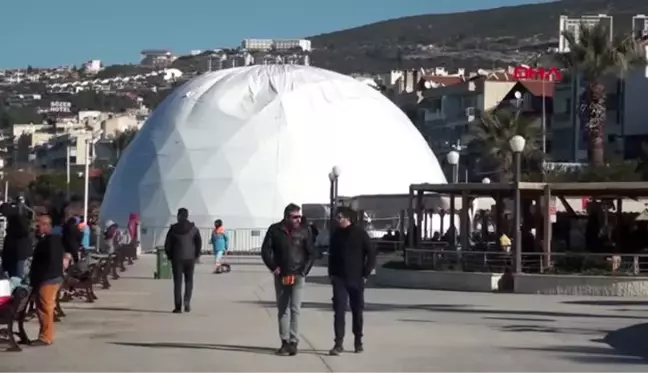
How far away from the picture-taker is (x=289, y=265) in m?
14.4

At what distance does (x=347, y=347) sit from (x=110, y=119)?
148m

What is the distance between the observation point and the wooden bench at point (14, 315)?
13.8m

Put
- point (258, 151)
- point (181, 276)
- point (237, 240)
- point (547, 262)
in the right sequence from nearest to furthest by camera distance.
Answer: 1. point (181, 276)
2. point (547, 262)
3. point (237, 240)
4. point (258, 151)

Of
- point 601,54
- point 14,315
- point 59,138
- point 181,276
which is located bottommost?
point 14,315

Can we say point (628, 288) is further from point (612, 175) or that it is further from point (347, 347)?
point (612, 175)

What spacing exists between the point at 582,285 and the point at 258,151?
34.8 m

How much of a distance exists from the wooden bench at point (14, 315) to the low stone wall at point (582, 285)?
14.2 meters

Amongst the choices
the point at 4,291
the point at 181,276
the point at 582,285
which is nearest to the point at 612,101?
the point at 582,285

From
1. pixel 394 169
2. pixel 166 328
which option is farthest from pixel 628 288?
pixel 394 169

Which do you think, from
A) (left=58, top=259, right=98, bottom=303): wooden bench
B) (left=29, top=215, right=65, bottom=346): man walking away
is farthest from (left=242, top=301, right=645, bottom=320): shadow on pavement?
(left=29, top=215, right=65, bottom=346): man walking away

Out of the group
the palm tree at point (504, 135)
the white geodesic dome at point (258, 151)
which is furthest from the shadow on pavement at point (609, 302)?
the white geodesic dome at point (258, 151)

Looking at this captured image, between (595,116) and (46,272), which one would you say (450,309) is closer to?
(46,272)

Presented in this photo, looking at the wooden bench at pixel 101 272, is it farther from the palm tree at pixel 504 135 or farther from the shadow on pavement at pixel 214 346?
the palm tree at pixel 504 135

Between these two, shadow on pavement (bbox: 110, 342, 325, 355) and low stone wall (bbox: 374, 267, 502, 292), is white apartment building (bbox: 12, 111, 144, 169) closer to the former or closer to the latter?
low stone wall (bbox: 374, 267, 502, 292)
